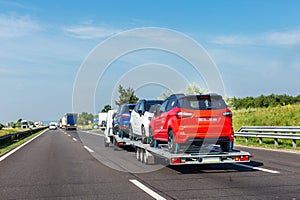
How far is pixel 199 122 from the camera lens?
10.9 metres

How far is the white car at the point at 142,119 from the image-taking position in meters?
14.7

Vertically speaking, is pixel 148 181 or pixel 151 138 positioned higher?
pixel 151 138

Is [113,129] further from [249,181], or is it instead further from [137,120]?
[249,181]

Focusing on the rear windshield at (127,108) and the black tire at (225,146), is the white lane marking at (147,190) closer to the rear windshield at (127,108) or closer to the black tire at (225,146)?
the black tire at (225,146)

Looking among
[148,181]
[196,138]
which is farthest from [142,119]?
[148,181]

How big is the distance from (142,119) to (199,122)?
14.9 ft

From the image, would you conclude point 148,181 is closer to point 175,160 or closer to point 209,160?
point 175,160

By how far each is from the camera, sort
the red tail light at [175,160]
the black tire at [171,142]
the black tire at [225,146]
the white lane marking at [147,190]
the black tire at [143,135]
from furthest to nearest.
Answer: the black tire at [143,135] < the black tire at [225,146] < the black tire at [171,142] < the red tail light at [175,160] < the white lane marking at [147,190]

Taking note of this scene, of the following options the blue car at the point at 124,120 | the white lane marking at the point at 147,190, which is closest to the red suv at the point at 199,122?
the white lane marking at the point at 147,190

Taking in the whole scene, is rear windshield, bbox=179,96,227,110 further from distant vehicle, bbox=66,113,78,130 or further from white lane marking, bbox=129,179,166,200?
distant vehicle, bbox=66,113,78,130

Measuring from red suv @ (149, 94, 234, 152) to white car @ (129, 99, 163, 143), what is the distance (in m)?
3.07

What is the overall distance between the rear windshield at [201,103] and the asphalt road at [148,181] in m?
1.89

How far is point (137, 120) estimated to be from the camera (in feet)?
52.6

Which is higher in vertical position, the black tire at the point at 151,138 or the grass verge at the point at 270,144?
the black tire at the point at 151,138
